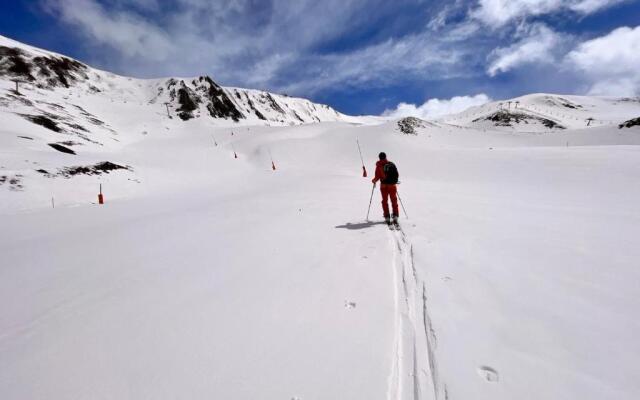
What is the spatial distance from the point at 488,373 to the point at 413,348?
651 millimetres

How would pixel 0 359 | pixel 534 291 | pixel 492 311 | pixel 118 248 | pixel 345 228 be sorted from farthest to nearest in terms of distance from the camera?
pixel 345 228, pixel 118 248, pixel 534 291, pixel 492 311, pixel 0 359

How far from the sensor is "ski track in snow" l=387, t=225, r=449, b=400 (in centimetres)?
238

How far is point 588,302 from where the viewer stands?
3377 mm

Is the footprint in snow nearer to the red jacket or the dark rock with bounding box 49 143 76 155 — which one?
the red jacket

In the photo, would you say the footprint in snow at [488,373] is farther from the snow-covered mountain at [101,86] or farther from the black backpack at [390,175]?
the snow-covered mountain at [101,86]

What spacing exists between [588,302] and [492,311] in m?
1.18

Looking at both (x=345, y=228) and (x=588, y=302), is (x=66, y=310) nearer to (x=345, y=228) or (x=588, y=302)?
(x=345, y=228)

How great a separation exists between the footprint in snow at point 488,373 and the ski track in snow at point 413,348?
0.36m

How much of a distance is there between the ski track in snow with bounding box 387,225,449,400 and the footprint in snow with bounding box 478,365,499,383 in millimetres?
359

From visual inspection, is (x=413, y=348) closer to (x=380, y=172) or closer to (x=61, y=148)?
(x=380, y=172)

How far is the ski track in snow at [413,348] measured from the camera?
2375 mm

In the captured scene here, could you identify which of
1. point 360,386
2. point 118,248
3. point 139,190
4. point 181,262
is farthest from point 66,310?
point 139,190

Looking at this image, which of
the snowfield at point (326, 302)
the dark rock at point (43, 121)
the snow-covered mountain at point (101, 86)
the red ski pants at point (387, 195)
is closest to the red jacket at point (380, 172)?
the red ski pants at point (387, 195)

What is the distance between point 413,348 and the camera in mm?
2836
